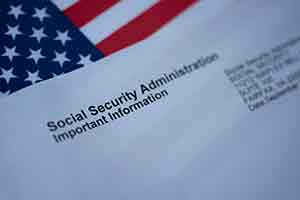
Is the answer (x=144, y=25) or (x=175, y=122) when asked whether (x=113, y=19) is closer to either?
(x=144, y=25)

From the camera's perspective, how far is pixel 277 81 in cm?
99

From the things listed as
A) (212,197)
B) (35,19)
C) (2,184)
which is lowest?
(212,197)

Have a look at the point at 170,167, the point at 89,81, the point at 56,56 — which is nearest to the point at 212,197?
the point at 170,167

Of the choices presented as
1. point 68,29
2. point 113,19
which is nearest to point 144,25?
point 113,19

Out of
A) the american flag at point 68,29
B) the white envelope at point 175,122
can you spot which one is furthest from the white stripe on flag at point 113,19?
the white envelope at point 175,122

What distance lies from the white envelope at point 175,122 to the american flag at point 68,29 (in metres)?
0.08

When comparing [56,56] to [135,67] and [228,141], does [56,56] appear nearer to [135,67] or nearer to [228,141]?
[135,67]

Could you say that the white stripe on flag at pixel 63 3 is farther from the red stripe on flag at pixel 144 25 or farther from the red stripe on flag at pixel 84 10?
the red stripe on flag at pixel 144 25

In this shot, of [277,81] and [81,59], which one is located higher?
[81,59]

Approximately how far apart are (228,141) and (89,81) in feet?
1.22

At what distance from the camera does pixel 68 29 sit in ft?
3.28

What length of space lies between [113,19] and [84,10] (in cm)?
8

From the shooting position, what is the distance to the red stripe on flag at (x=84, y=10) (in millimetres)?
1005

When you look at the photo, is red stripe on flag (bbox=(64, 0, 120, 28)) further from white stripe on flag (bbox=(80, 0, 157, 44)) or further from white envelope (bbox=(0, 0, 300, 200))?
white envelope (bbox=(0, 0, 300, 200))
